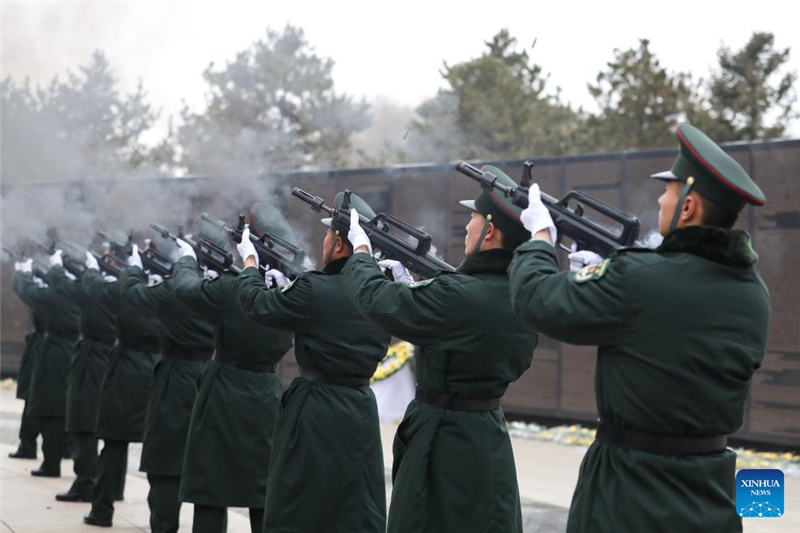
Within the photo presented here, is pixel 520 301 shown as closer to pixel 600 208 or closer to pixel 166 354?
pixel 600 208

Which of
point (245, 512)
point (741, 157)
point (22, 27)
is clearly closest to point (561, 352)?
point (741, 157)

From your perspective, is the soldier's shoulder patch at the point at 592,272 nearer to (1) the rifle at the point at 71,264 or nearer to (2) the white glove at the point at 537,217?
(2) the white glove at the point at 537,217

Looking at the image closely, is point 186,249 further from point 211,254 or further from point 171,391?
point 171,391

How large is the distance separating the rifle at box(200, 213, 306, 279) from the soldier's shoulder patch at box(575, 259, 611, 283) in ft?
10.2

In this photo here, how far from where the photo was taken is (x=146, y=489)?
920 centimetres

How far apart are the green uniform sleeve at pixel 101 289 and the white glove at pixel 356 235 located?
3.32 meters

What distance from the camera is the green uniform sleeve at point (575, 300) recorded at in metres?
3.27

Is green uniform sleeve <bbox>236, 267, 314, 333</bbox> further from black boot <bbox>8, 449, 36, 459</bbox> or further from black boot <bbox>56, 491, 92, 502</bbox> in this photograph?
black boot <bbox>8, 449, 36, 459</bbox>

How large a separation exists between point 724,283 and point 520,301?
2.02 ft

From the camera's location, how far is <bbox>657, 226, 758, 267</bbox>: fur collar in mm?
3281

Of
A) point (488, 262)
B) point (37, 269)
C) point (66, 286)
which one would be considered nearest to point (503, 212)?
point (488, 262)

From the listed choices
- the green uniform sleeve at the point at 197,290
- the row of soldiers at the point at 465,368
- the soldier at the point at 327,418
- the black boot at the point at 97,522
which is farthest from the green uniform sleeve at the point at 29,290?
the soldier at the point at 327,418

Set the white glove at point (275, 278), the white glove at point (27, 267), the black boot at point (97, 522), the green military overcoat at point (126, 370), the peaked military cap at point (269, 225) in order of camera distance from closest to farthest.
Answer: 1. the white glove at point (275, 278)
2. the peaked military cap at point (269, 225)
3. the black boot at point (97, 522)
4. the green military overcoat at point (126, 370)
5. the white glove at point (27, 267)

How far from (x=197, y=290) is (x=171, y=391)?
100 cm
